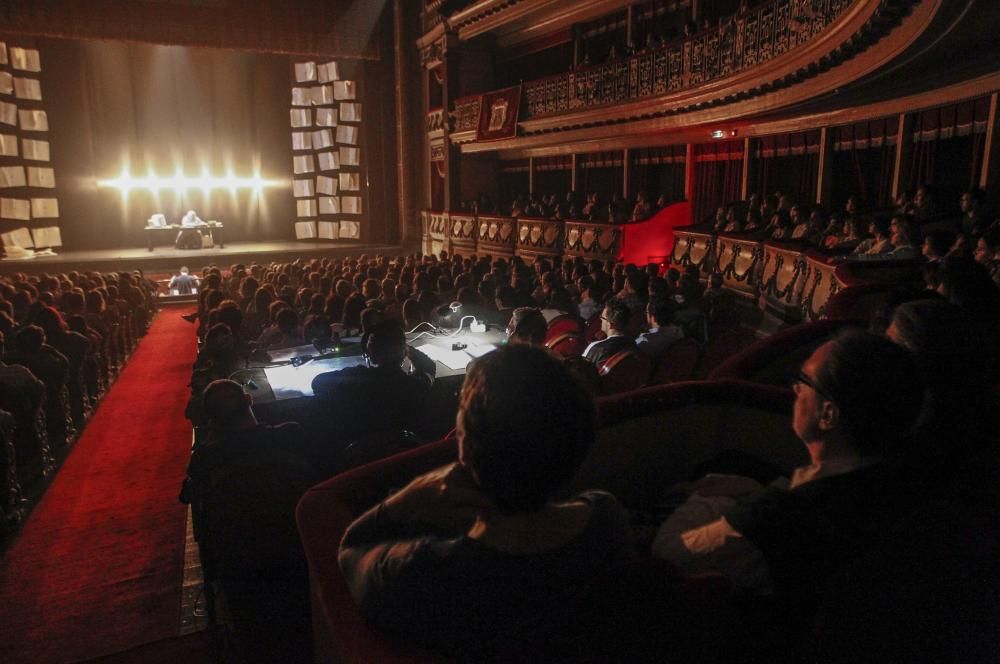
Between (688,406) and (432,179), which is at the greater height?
(432,179)

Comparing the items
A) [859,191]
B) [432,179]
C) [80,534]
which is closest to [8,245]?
[432,179]

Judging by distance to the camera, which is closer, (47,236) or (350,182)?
(47,236)

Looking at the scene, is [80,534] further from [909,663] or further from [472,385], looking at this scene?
[909,663]

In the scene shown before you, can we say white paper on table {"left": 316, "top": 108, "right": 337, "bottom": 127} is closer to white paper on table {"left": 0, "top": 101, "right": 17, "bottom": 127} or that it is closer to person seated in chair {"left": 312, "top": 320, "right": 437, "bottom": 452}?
white paper on table {"left": 0, "top": 101, "right": 17, "bottom": 127}

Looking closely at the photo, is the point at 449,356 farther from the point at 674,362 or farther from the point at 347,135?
the point at 347,135

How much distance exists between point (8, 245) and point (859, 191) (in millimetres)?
17780

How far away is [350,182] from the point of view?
2033cm

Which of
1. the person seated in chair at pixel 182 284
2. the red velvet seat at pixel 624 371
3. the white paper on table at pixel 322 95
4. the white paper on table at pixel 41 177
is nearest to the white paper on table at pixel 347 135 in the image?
the white paper on table at pixel 322 95

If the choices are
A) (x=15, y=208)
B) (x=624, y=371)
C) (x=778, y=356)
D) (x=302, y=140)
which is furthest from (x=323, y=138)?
(x=778, y=356)

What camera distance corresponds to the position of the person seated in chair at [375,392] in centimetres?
341

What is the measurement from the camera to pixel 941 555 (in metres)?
1.45

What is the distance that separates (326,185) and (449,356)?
1698 cm

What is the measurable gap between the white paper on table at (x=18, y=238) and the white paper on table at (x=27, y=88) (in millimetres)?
3295

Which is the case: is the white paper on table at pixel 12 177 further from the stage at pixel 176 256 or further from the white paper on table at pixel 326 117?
the white paper on table at pixel 326 117
